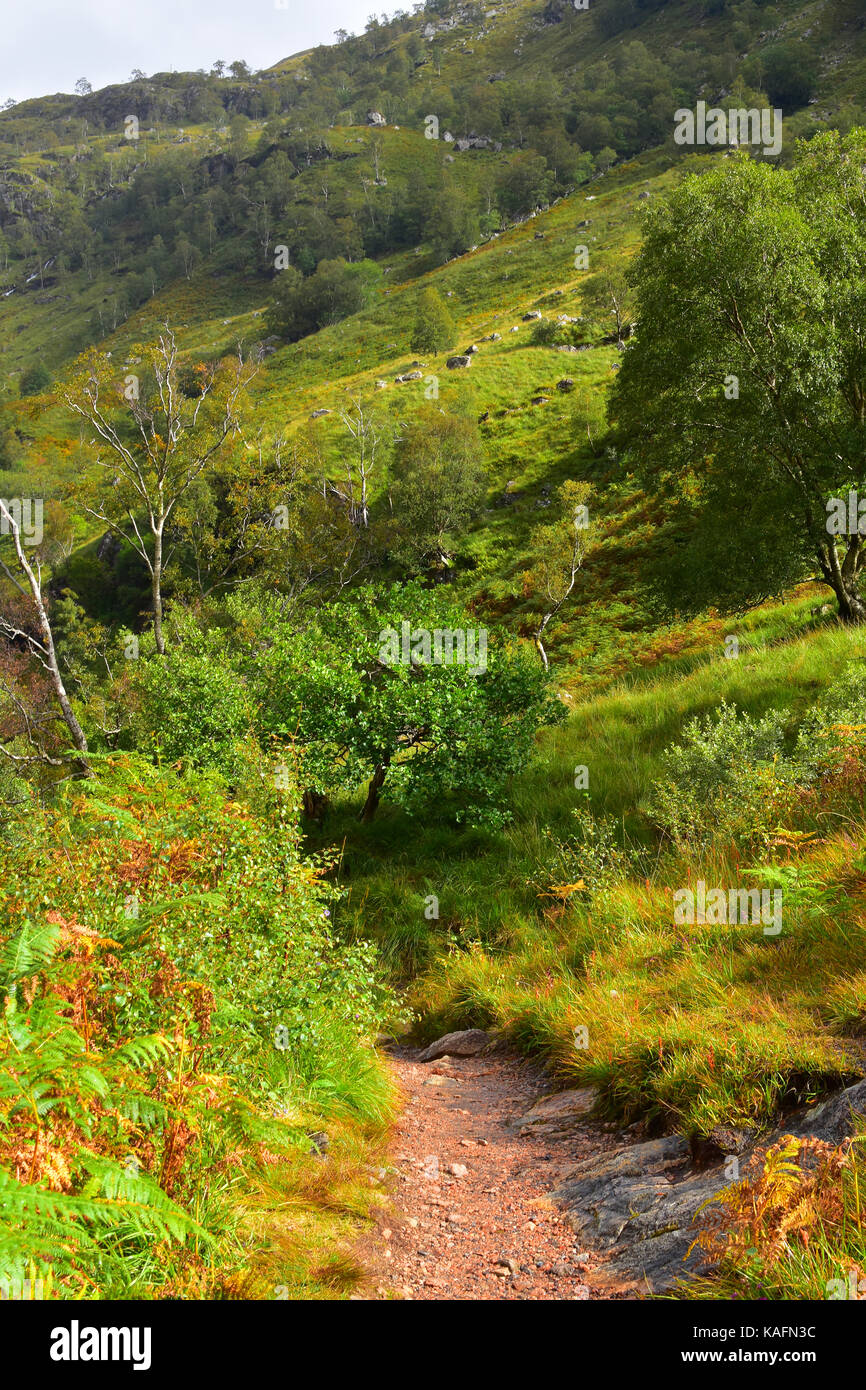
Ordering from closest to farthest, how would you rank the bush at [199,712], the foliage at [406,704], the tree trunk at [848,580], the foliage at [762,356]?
1. the foliage at [406,704]
2. the bush at [199,712]
3. the foliage at [762,356]
4. the tree trunk at [848,580]

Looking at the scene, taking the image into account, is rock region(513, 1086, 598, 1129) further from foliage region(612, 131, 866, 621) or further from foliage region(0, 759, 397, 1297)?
foliage region(612, 131, 866, 621)

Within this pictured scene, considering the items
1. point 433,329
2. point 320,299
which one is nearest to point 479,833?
point 433,329

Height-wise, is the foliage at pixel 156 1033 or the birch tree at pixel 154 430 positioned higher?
the birch tree at pixel 154 430

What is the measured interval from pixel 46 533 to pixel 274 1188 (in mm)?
71041

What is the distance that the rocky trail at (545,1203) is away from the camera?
348cm

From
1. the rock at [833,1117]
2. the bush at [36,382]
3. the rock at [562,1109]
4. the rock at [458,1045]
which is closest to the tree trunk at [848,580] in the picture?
the rock at [458,1045]

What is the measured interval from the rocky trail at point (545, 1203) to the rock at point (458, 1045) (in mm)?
1730

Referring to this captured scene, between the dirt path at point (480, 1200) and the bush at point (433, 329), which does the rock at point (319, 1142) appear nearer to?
the dirt path at point (480, 1200)

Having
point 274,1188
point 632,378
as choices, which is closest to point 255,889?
point 274,1188

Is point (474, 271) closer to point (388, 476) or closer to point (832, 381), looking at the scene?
point (388, 476)

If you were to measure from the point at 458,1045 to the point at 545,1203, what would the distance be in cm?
354

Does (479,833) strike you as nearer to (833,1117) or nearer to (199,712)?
(199,712)

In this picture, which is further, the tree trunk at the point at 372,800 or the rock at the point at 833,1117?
the tree trunk at the point at 372,800

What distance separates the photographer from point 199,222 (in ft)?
600
